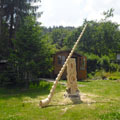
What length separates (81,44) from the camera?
29.0 metres

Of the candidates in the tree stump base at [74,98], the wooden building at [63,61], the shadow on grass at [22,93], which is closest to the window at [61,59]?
the wooden building at [63,61]

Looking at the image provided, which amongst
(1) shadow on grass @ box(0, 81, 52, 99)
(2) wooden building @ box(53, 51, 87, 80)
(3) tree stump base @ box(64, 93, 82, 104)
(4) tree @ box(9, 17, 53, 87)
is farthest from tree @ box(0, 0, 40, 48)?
(3) tree stump base @ box(64, 93, 82, 104)

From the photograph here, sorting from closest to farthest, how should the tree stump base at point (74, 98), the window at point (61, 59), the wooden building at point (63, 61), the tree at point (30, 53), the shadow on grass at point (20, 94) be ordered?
the tree stump base at point (74, 98), the shadow on grass at point (20, 94), the tree at point (30, 53), the wooden building at point (63, 61), the window at point (61, 59)

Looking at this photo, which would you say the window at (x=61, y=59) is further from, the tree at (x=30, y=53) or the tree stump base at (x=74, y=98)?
the tree stump base at (x=74, y=98)

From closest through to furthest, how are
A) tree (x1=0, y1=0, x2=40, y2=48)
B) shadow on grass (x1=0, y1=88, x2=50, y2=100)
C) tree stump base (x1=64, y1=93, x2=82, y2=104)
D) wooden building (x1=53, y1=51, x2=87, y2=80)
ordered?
1. tree stump base (x1=64, y1=93, x2=82, y2=104)
2. shadow on grass (x1=0, y1=88, x2=50, y2=100)
3. tree (x1=0, y1=0, x2=40, y2=48)
4. wooden building (x1=53, y1=51, x2=87, y2=80)

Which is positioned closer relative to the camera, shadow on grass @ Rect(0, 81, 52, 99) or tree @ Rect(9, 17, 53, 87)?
shadow on grass @ Rect(0, 81, 52, 99)

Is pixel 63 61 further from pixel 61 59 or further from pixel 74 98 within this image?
pixel 74 98

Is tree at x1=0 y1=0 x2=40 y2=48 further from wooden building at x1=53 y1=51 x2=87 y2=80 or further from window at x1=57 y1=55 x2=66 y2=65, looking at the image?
window at x1=57 y1=55 x2=66 y2=65

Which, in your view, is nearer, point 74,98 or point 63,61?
point 74,98

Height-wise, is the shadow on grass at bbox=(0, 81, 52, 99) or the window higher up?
the window

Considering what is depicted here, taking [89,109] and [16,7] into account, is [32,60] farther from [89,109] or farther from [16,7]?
[16,7]

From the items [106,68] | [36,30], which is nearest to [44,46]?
[36,30]

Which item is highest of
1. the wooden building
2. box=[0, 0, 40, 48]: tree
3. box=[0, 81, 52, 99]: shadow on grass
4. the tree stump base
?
box=[0, 0, 40, 48]: tree

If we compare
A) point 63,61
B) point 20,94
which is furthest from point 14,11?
point 20,94
